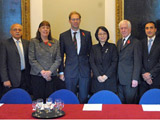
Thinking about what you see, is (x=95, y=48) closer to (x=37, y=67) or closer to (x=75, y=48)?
(x=75, y=48)

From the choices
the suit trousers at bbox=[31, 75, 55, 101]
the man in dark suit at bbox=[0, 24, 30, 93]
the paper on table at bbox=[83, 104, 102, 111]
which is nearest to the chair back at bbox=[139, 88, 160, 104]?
the paper on table at bbox=[83, 104, 102, 111]

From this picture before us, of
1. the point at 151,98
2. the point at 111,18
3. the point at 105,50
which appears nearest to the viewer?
the point at 151,98

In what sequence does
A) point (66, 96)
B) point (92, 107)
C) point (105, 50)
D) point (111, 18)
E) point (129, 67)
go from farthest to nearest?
point (111, 18)
point (105, 50)
point (129, 67)
point (66, 96)
point (92, 107)

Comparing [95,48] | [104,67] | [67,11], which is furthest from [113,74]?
[67,11]

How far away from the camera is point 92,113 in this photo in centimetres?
224

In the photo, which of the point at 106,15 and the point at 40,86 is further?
the point at 106,15

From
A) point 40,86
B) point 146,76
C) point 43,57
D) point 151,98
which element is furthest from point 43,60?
point 151,98

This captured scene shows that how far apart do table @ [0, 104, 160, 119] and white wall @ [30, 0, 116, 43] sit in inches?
100

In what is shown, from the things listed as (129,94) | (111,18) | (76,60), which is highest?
(111,18)

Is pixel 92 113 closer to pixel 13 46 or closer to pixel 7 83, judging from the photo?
pixel 7 83

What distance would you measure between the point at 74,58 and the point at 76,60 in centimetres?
4

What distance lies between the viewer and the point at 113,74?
12.2 feet

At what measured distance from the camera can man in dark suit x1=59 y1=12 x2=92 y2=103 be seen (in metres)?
3.75

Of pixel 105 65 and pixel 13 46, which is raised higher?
pixel 13 46
